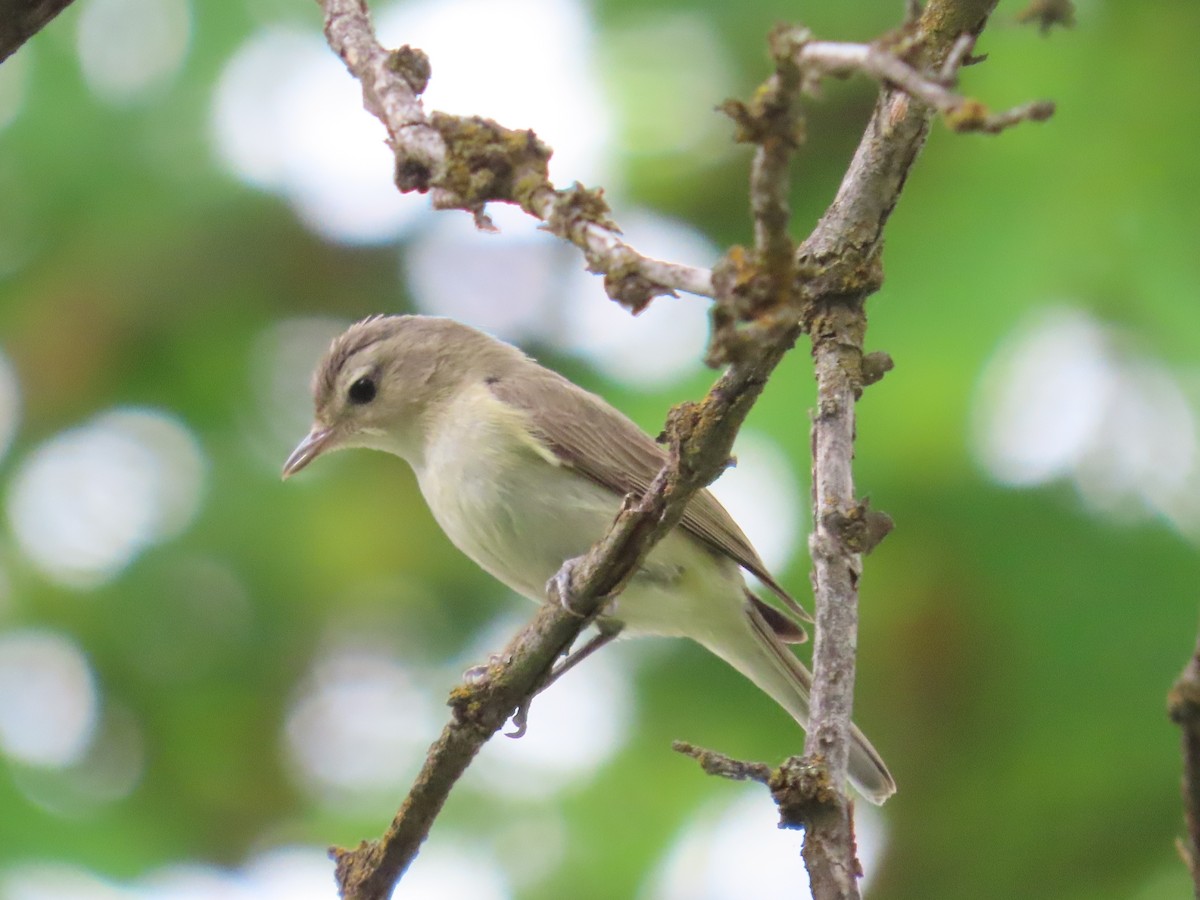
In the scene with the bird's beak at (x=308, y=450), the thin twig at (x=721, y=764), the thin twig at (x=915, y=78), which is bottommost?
the thin twig at (x=721, y=764)

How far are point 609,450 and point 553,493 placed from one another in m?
0.23

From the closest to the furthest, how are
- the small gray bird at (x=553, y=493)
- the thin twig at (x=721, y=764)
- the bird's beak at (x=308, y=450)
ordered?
the thin twig at (x=721, y=764), the small gray bird at (x=553, y=493), the bird's beak at (x=308, y=450)

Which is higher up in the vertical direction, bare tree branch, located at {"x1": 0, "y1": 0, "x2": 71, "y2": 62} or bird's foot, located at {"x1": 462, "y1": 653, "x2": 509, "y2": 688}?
bare tree branch, located at {"x1": 0, "y1": 0, "x2": 71, "y2": 62}

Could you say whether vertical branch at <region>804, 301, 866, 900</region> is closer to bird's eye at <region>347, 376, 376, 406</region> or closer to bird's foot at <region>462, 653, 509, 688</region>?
bird's foot at <region>462, 653, 509, 688</region>

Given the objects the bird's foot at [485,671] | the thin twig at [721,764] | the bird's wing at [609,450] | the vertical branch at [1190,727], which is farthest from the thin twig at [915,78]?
the bird's wing at [609,450]

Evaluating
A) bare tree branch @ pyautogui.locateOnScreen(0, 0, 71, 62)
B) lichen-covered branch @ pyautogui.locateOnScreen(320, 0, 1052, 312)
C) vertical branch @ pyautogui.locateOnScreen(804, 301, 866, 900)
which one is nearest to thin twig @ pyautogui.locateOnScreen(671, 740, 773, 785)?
vertical branch @ pyautogui.locateOnScreen(804, 301, 866, 900)

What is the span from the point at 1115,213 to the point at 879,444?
908mm

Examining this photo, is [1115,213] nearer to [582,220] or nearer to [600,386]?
[600,386]

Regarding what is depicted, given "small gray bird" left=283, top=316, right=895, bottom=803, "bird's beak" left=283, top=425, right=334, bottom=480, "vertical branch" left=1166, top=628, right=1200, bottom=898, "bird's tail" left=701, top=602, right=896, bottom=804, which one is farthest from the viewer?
"bird's beak" left=283, top=425, right=334, bottom=480

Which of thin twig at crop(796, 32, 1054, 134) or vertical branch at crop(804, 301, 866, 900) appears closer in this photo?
thin twig at crop(796, 32, 1054, 134)

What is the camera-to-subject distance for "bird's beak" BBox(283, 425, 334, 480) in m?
4.65

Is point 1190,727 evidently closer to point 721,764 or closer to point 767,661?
point 721,764

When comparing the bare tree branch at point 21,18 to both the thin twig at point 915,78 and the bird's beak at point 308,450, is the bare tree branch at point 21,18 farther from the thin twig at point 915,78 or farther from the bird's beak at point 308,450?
the bird's beak at point 308,450

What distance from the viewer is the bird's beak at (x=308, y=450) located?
4.65 m
